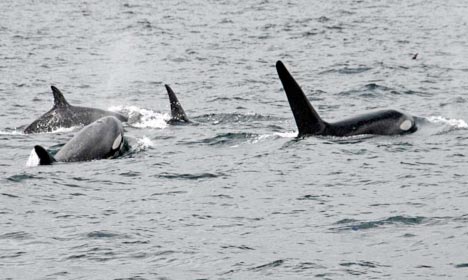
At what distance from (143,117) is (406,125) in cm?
668

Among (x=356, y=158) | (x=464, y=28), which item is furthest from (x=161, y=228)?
(x=464, y=28)

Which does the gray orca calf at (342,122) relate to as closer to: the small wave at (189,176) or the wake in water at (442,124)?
the wake in water at (442,124)

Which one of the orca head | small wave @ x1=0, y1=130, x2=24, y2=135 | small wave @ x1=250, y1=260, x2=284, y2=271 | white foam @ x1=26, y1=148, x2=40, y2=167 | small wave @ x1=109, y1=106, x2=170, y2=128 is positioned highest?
small wave @ x1=250, y1=260, x2=284, y2=271

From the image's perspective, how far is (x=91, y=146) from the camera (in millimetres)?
18312

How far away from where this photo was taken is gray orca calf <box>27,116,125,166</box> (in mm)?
17875

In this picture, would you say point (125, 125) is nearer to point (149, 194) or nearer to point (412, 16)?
point (149, 194)

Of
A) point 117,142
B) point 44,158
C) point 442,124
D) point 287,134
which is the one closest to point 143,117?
point 287,134

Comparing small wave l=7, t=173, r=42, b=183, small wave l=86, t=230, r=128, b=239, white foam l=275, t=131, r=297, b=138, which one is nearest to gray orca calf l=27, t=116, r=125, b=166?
small wave l=7, t=173, r=42, b=183

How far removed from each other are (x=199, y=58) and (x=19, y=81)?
7734 mm

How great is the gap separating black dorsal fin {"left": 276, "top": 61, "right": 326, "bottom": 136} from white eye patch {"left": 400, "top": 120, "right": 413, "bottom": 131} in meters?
1.66

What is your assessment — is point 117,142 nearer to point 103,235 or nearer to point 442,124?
point 103,235

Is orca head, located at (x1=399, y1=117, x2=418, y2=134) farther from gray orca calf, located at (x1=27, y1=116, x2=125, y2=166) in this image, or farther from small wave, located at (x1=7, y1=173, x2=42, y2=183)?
small wave, located at (x1=7, y1=173, x2=42, y2=183)

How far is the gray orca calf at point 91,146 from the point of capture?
58.6ft

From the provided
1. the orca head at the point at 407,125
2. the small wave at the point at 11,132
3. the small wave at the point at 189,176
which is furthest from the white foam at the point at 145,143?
the orca head at the point at 407,125
